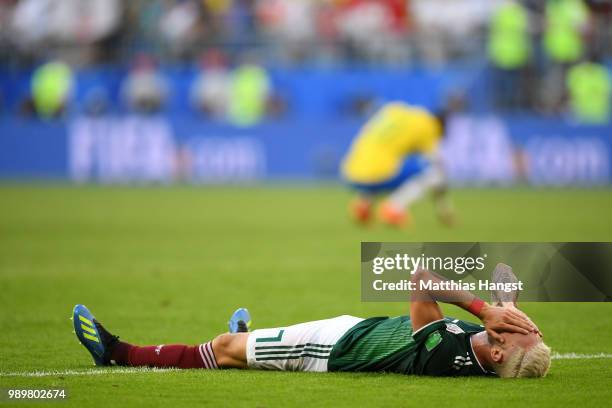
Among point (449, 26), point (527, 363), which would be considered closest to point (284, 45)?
point (449, 26)

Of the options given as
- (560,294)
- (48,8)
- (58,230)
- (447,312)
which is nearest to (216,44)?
(48,8)

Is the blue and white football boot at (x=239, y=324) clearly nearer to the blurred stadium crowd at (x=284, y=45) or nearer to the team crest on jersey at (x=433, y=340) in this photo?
the team crest on jersey at (x=433, y=340)

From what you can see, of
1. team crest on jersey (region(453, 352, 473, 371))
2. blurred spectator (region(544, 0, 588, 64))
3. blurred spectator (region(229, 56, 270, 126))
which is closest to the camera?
team crest on jersey (region(453, 352, 473, 371))

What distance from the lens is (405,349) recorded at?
7.05 m

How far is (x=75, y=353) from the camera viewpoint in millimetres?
8023

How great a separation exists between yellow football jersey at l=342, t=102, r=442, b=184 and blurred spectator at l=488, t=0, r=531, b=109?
11348mm

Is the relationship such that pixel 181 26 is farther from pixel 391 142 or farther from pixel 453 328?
pixel 453 328

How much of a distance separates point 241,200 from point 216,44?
927 cm

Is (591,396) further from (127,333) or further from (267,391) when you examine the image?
(127,333)

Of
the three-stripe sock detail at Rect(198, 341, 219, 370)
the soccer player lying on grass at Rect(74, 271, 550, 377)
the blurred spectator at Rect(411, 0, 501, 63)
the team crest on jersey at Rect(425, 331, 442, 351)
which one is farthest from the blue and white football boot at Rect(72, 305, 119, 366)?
the blurred spectator at Rect(411, 0, 501, 63)

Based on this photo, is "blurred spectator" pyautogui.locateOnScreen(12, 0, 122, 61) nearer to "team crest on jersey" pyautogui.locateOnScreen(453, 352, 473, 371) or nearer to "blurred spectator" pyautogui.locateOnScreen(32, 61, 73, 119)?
"blurred spectator" pyautogui.locateOnScreen(32, 61, 73, 119)

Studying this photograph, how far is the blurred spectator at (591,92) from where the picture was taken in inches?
1158

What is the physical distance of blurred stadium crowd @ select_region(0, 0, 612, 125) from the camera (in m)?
30.7

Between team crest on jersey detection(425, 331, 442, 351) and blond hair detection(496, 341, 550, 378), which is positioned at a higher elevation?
team crest on jersey detection(425, 331, 442, 351)
